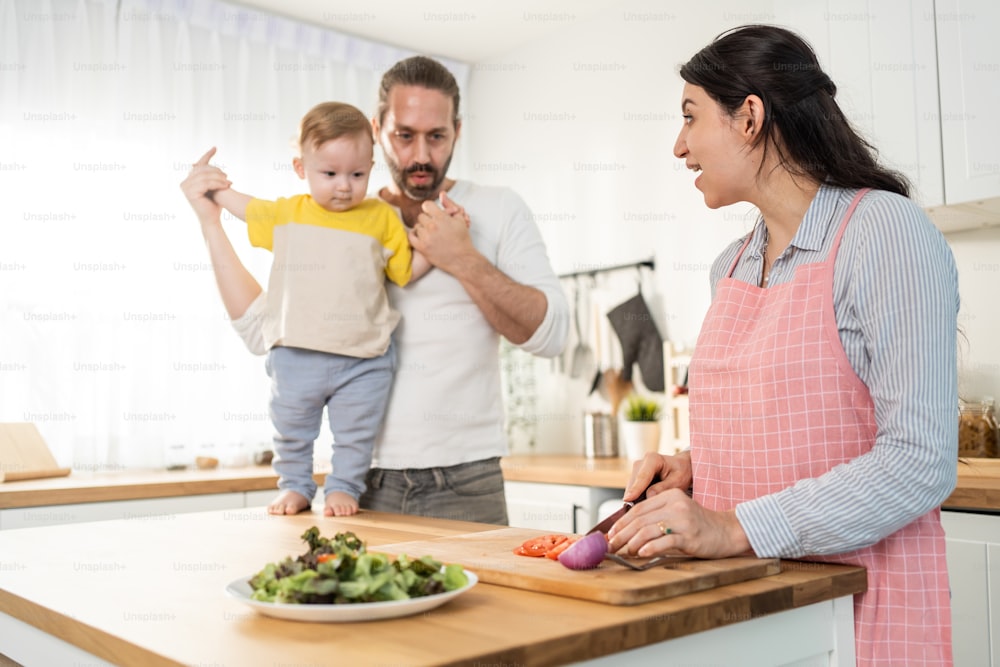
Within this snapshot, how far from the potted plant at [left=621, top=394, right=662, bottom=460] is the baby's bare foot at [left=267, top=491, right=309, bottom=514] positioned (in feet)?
5.72

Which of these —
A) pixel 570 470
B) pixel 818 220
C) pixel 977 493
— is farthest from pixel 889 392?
pixel 570 470

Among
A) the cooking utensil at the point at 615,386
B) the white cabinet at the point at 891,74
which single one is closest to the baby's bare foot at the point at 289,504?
the white cabinet at the point at 891,74

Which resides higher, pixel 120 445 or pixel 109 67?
pixel 109 67

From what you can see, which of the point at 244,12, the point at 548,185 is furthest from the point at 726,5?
the point at 244,12

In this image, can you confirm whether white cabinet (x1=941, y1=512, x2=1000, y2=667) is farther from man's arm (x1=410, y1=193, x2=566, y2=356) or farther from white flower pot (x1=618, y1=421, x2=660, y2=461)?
white flower pot (x1=618, y1=421, x2=660, y2=461)

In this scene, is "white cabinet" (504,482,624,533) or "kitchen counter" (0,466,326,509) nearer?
"kitchen counter" (0,466,326,509)

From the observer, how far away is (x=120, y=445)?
10.9 feet

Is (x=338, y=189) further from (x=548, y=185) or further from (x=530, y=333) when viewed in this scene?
(x=548, y=185)

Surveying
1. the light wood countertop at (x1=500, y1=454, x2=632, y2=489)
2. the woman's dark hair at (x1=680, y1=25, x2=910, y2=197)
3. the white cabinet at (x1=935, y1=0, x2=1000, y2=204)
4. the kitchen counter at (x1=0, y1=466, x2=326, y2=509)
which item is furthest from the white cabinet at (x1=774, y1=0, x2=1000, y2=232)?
the kitchen counter at (x1=0, y1=466, x2=326, y2=509)

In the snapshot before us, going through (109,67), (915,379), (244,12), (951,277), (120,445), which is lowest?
(120,445)

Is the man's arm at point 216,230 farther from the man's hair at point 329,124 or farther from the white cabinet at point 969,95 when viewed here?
the white cabinet at point 969,95

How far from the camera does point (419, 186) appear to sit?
190 centimetres

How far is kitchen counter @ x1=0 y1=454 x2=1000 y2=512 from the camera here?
6.67ft

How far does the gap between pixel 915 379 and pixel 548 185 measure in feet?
10.7
